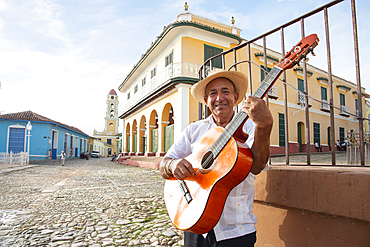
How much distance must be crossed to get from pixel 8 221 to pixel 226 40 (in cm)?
1349

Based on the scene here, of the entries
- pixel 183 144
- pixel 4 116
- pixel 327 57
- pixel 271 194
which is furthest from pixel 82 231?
pixel 4 116

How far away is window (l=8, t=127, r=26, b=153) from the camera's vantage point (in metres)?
21.6

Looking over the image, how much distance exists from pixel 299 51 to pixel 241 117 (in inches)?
23.7

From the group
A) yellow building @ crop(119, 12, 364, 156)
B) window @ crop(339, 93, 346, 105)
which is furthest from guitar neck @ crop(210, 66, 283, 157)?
window @ crop(339, 93, 346, 105)

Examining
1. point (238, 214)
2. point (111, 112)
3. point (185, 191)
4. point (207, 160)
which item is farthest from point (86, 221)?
point (111, 112)

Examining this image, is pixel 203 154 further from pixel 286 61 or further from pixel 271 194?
pixel 286 61

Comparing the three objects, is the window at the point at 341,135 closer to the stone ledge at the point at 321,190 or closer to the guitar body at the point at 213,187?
the stone ledge at the point at 321,190

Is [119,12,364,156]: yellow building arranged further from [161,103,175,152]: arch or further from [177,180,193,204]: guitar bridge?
[177,180,193,204]: guitar bridge

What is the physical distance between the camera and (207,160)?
5.05 feet

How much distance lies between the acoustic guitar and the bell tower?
56416 mm

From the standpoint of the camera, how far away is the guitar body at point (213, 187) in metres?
1.28

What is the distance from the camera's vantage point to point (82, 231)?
8.57 feet

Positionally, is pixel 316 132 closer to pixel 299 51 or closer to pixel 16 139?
pixel 299 51

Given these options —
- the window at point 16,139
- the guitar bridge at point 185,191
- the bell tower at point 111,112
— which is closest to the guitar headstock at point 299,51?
the guitar bridge at point 185,191
